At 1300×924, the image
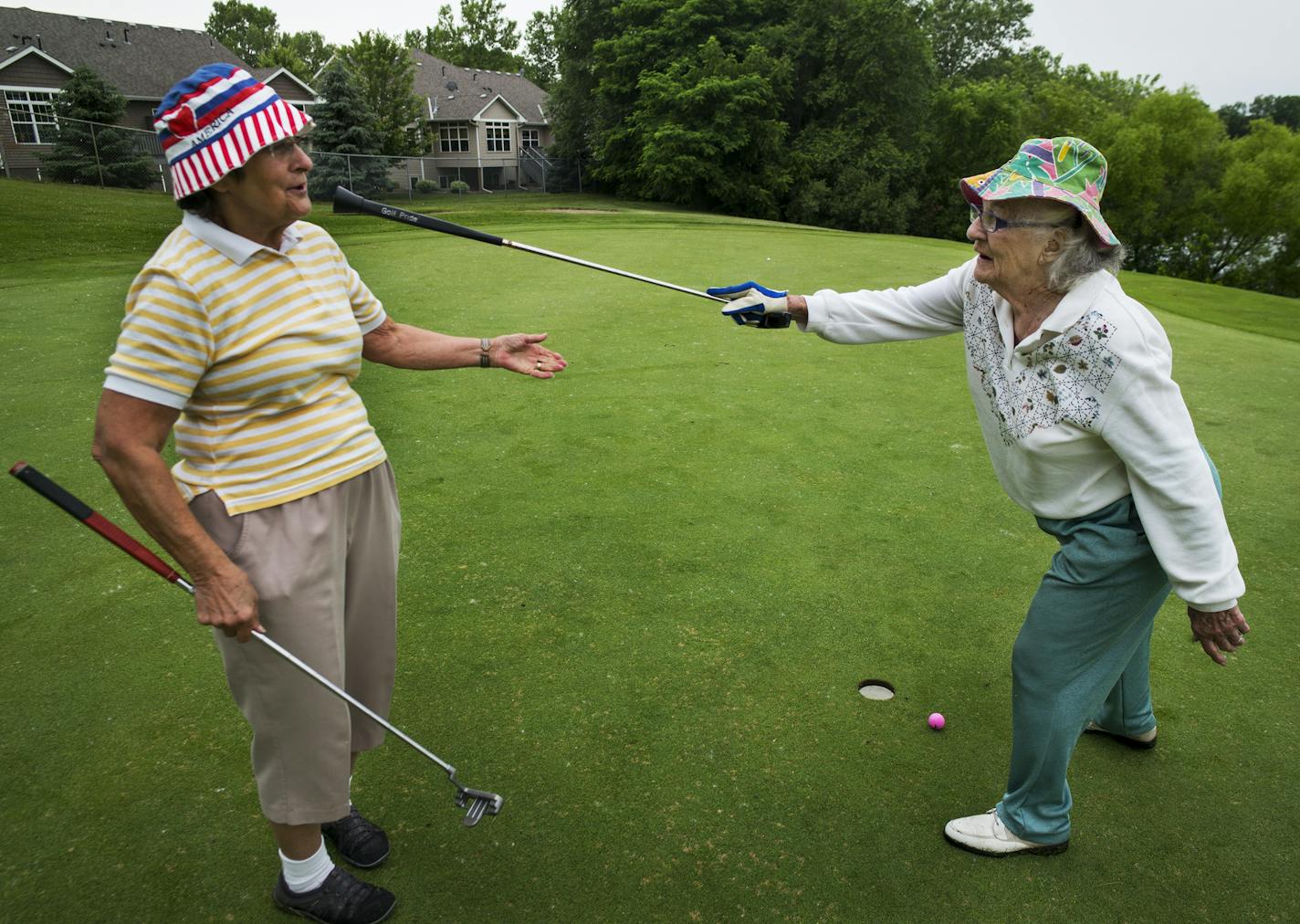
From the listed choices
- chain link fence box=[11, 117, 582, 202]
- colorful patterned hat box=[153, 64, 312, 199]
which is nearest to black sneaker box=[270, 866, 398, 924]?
colorful patterned hat box=[153, 64, 312, 199]

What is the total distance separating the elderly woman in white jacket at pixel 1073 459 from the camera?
196cm

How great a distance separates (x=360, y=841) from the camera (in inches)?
87.7

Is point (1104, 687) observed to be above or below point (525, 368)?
below

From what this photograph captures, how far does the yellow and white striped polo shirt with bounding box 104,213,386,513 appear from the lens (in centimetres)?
166

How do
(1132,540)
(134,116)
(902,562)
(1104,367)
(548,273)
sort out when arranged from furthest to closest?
1. (134,116)
2. (548,273)
3. (902,562)
4. (1132,540)
5. (1104,367)

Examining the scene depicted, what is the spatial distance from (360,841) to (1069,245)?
2.29 m

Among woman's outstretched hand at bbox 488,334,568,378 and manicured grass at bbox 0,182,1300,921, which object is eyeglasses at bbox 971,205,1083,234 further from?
manicured grass at bbox 0,182,1300,921

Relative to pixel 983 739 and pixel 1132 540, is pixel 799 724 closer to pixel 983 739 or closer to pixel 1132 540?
pixel 983 739

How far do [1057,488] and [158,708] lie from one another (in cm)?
267

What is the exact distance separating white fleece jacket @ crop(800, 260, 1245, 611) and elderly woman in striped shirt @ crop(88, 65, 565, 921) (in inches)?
63.0

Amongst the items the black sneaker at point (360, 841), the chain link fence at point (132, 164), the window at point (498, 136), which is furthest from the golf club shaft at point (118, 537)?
the window at point (498, 136)

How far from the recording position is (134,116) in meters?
30.2

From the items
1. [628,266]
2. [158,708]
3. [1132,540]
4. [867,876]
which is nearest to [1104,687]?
[1132,540]

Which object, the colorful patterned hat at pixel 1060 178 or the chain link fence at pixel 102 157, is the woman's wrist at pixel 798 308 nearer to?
the colorful patterned hat at pixel 1060 178
